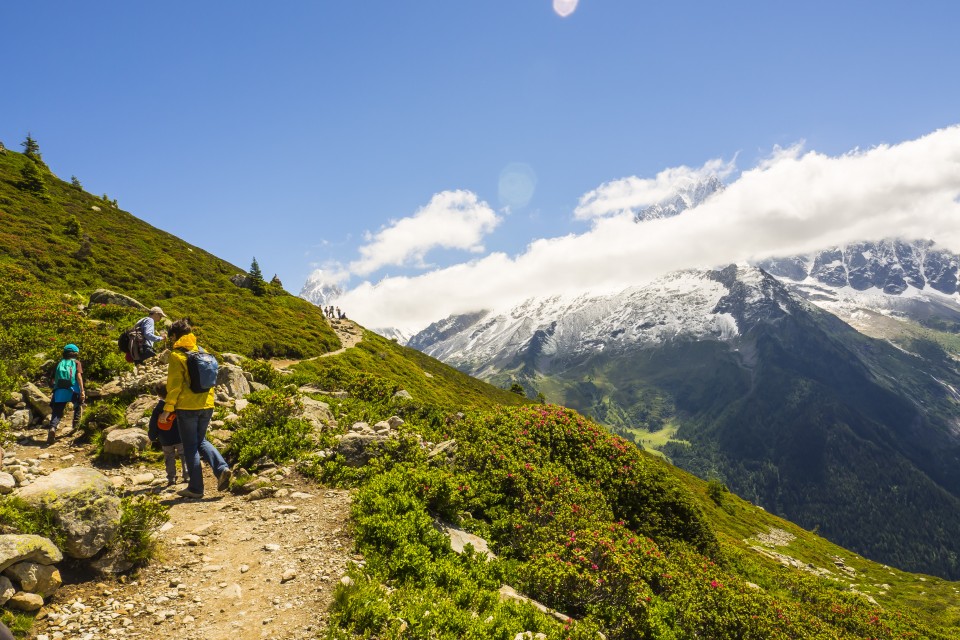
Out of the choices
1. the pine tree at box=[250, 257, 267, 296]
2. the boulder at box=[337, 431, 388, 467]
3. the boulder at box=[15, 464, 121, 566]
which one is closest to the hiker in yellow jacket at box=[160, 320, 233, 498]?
the boulder at box=[15, 464, 121, 566]

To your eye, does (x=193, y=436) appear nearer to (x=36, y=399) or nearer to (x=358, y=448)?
(x=358, y=448)

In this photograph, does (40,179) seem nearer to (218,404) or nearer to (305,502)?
(218,404)

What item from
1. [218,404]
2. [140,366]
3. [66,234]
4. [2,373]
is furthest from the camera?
[66,234]

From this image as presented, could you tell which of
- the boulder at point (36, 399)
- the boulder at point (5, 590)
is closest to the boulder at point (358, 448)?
the boulder at point (5, 590)

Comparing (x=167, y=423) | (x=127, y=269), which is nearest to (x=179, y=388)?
(x=167, y=423)

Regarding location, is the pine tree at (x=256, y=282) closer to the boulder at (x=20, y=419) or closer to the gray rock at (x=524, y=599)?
the boulder at (x=20, y=419)

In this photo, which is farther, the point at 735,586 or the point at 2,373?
the point at 2,373

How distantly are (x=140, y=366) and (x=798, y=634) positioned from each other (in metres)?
24.9

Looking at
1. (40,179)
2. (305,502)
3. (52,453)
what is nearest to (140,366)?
(52,453)

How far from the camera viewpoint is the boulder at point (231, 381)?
756 inches

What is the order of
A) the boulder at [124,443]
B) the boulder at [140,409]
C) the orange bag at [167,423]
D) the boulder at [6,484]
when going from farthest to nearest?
1. the boulder at [140,409]
2. the boulder at [124,443]
3. the orange bag at [167,423]
4. the boulder at [6,484]

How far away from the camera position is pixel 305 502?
1135cm

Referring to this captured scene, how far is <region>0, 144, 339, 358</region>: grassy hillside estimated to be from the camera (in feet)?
136

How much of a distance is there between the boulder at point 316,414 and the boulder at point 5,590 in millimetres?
10396
